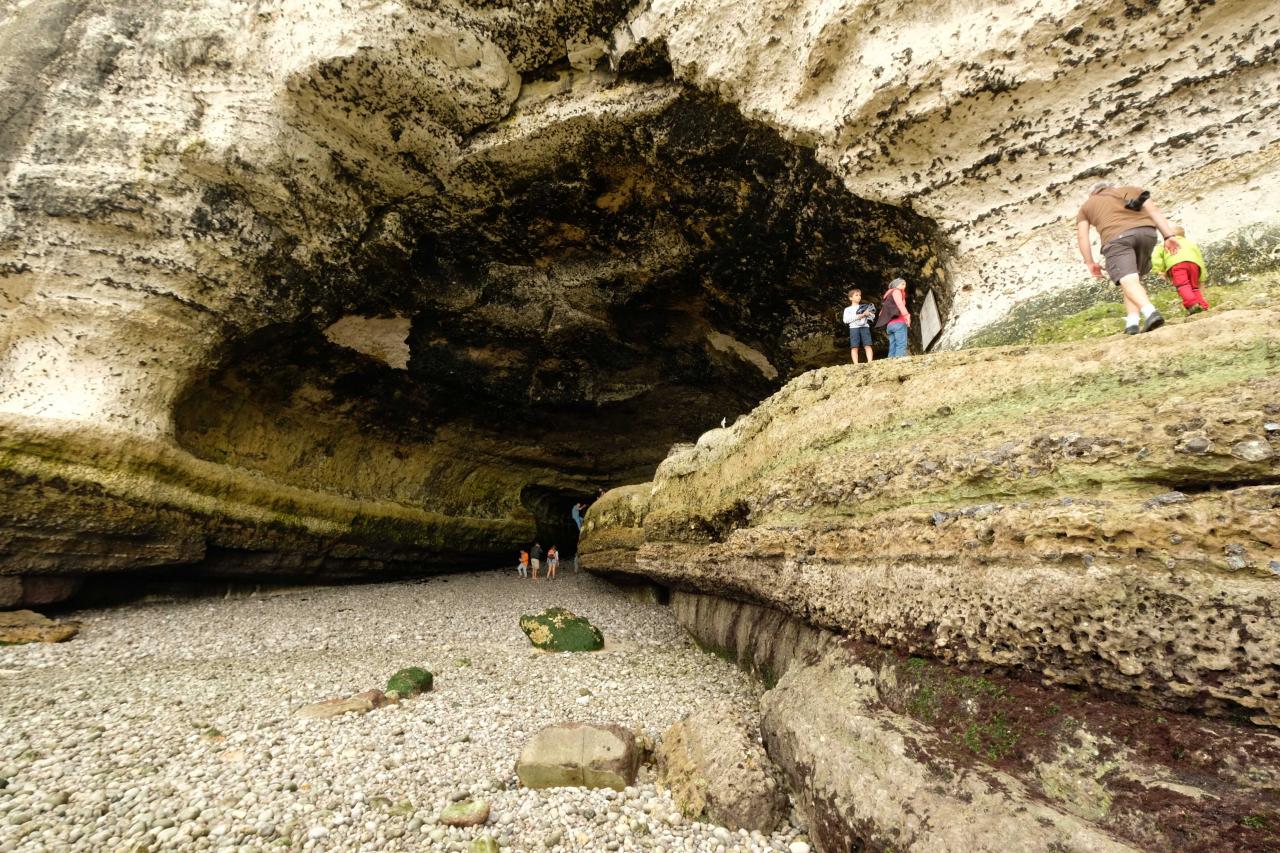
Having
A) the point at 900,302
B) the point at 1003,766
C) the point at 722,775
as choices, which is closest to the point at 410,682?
the point at 722,775

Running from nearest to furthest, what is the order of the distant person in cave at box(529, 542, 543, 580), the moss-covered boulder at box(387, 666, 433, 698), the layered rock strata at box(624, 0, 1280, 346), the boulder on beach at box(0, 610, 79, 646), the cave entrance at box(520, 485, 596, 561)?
the layered rock strata at box(624, 0, 1280, 346) → the moss-covered boulder at box(387, 666, 433, 698) → the boulder on beach at box(0, 610, 79, 646) → the distant person in cave at box(529, 542, 543, 580) → the cave entrance at box(520, 485, 596, 561)

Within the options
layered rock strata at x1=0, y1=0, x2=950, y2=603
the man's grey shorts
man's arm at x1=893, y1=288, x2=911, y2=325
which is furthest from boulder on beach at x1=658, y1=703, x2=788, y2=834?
layered rock strata at x1=0, y1=0, x2=950, y2=603

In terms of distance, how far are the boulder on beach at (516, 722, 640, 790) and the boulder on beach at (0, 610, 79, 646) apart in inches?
273

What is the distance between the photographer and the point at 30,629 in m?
6.72

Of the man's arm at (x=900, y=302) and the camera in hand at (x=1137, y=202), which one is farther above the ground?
the man's arm at (x=900, y=302)

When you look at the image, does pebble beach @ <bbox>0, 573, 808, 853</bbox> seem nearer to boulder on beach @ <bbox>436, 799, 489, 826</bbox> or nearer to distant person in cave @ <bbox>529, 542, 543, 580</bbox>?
boulder on beach @ <bbox>436, 799, 489, 826</bbox>

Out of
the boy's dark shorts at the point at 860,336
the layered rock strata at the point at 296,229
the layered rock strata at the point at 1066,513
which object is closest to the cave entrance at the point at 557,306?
the layered rock strata at the point at 296,229

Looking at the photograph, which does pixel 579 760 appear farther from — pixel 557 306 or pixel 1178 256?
pixel 557 306

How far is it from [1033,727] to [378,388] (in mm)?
10819

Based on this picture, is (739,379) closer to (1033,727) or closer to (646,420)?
(646,420)

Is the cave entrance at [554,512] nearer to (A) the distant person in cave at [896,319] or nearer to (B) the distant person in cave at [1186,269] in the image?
(A) the distant person in cave at [896,319]

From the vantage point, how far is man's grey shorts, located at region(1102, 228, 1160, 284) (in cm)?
345

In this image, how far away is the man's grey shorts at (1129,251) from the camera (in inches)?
136

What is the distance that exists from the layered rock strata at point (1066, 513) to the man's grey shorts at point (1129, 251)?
986 mm
